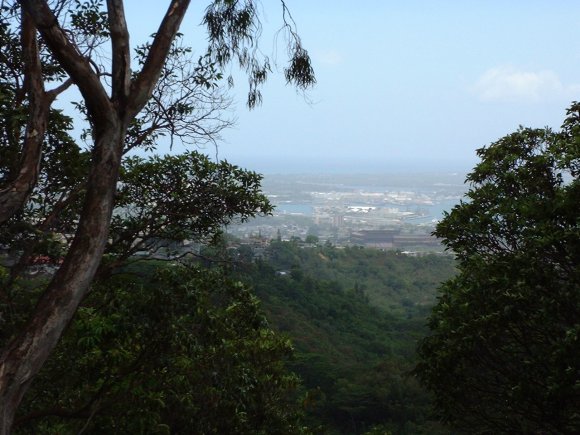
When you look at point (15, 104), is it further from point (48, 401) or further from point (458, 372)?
point (458, 372)

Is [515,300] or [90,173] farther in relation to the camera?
[515,300]

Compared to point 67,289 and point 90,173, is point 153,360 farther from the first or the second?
point 90,173

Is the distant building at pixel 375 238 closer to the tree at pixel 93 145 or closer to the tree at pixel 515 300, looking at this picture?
the tree at pixel 515 300

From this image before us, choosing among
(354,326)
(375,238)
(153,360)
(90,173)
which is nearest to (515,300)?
(153,360)

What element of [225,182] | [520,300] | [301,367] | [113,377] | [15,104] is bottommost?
[301,367]

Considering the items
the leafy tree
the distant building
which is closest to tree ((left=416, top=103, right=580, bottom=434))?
the leafy tree

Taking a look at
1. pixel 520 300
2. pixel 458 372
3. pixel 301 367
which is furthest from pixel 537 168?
pixel 301 367

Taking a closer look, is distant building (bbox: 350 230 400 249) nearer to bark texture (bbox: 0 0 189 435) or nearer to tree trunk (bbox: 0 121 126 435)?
bark texture (bbox: 0 0 189 435)
